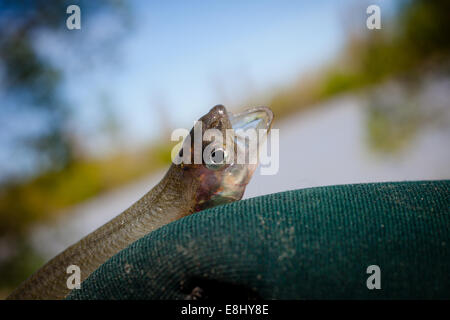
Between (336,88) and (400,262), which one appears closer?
(400,262)

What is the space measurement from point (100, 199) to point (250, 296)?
758 cm

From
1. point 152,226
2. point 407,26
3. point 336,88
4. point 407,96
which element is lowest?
point 152,226

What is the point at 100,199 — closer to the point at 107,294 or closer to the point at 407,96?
the point at 407,96

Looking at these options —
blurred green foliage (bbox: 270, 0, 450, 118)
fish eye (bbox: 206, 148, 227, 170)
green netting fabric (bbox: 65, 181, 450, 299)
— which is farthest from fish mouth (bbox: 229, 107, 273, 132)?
blurred green foliage (bbox: 270, 0, 450, 118)

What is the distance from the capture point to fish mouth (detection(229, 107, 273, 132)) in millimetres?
1205

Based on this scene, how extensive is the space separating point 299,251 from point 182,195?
0.53 metres

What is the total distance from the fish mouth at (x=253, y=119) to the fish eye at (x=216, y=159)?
168 mm

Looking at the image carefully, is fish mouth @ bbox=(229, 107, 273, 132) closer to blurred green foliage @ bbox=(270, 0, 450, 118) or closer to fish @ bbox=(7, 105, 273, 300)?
fish @ bbox=(7, 105, 273, 300)

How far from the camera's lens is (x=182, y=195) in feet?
3.82

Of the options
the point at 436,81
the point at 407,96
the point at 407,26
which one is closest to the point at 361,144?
the point at 407,96

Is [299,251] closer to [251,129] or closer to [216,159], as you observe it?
[216,159]

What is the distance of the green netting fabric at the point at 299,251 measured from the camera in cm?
73

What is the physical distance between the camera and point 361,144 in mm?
5781
